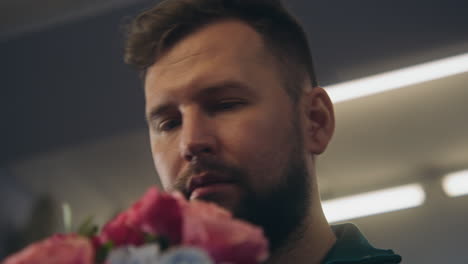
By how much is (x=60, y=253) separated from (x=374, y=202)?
7.44 feet

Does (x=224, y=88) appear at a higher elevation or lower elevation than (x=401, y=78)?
lower

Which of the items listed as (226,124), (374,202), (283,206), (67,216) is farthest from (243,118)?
(374,202)

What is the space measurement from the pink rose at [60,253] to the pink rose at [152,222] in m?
0.02

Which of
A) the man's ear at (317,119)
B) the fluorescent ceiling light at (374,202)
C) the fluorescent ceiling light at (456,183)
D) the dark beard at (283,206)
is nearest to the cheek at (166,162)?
the dark beard at (283,206)

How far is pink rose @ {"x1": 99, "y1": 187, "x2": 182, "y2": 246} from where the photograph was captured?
15.2 inches

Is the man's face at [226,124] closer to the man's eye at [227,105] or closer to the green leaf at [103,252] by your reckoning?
the man's eye at [227,105]

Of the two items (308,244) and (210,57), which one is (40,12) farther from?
(308,244)

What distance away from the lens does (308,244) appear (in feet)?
2.78

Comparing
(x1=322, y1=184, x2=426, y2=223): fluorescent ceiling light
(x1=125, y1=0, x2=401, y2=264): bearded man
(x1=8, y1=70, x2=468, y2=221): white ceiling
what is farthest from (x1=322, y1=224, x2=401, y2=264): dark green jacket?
(x1=322, y1=184, x2=426, y2=223): fluorescent ceiling light

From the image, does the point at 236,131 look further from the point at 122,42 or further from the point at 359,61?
the point at 122,42

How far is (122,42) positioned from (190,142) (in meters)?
1.30

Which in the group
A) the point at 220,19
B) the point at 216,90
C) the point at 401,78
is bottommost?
the point at 216,90

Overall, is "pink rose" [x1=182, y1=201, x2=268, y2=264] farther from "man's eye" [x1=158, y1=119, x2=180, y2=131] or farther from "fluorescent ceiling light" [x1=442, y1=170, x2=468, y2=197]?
"fluorescent ceiling light" [x1=442, y1=170, x2=468, y2=197]

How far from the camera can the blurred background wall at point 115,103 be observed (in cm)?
177
